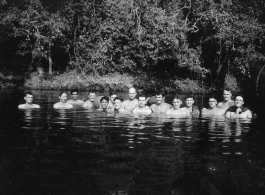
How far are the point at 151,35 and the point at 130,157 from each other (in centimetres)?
1774

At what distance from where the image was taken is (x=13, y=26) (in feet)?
88.2

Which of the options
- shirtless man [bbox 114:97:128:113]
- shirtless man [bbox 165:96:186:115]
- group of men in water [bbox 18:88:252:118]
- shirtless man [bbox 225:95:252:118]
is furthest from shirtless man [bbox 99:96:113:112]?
shirtless man [bbox 225:95:252:118]

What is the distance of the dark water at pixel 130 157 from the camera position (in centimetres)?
553

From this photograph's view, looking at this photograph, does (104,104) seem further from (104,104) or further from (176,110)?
(176,110)

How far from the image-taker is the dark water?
18.1ft

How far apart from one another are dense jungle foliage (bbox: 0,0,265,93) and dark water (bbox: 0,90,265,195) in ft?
42.7

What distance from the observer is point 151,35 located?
24.3 meters

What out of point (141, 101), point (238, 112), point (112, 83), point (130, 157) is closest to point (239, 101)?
point (238, 112)

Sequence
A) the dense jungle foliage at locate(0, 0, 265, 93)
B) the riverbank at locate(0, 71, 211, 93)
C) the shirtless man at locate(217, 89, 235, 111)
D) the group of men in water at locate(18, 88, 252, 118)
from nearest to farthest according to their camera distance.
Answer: the group of men in water at locate(18, 88, 252, 118) < the shirtless man at locate(217, 89, 235, 111) < the dense jungle foliage at locate(0, 0, 265, 93) < the riverbank at locate(0, 71, 211, 93)

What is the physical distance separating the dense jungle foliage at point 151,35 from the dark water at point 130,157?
42.7 feet

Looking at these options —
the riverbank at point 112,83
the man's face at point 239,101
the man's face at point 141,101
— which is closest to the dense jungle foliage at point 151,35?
the riverbank at point 112,83

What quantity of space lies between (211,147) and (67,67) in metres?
22.0

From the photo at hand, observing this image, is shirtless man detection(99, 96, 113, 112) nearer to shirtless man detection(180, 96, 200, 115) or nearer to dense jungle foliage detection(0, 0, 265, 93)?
shirtless man detection(180, 96, 200, 115)

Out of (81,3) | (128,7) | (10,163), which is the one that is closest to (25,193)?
(10,163)
